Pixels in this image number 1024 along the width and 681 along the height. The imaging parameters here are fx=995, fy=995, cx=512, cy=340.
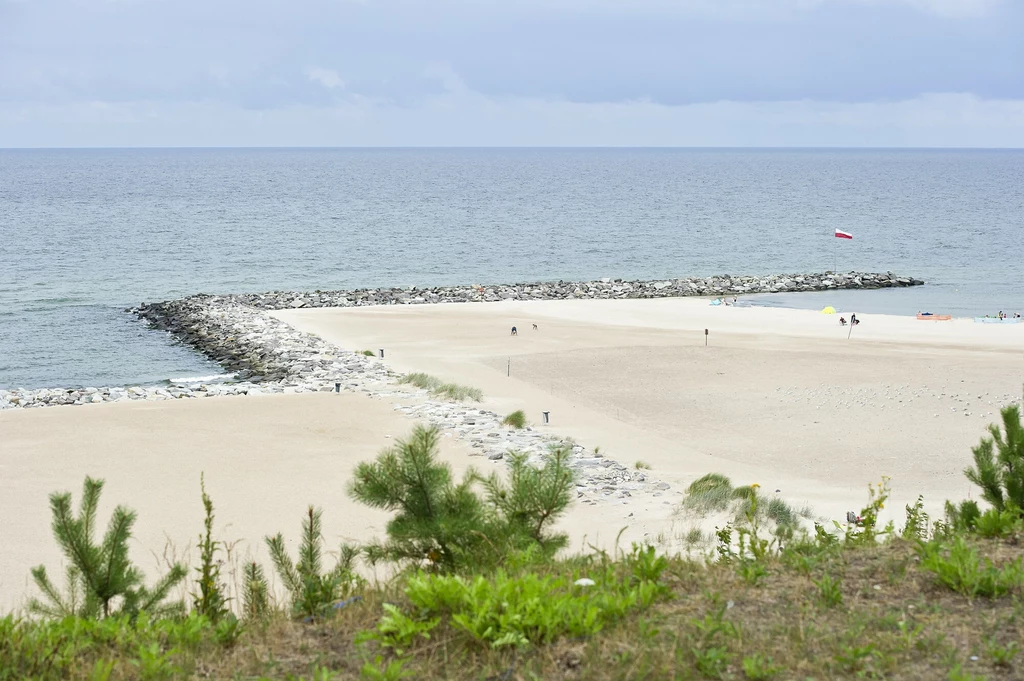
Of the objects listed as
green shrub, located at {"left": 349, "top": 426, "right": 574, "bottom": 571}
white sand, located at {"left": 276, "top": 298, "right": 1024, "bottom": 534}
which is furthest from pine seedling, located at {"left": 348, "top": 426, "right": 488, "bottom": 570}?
white sand, located at {"left": 276, "top": 298, "right": 1024, "bottom": 534}

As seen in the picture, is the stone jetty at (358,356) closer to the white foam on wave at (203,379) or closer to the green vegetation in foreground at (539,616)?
the white foam on wave at (203,379)

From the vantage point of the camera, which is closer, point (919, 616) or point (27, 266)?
point (919, 616)

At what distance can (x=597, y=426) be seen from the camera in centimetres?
2056

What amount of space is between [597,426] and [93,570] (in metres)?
14.9

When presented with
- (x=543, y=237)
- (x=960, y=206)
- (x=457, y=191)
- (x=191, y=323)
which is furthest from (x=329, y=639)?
(x=457, y=191)

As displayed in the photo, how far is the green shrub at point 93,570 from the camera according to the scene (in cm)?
621

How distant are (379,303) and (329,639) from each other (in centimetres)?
3793

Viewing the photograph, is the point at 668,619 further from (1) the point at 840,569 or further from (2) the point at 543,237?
(2) the point at 543,237

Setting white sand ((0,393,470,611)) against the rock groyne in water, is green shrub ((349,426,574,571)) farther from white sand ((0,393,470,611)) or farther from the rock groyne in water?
the rock groyne in water

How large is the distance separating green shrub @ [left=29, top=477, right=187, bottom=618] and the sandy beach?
189cm

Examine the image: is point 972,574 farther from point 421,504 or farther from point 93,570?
point 93,570

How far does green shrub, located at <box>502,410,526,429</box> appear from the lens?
19.9 metres

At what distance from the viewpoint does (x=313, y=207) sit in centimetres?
11062

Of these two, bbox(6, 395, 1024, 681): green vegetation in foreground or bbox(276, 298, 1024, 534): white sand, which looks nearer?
bbox(6, 395, 1024, 681): green vegetation in foreground
